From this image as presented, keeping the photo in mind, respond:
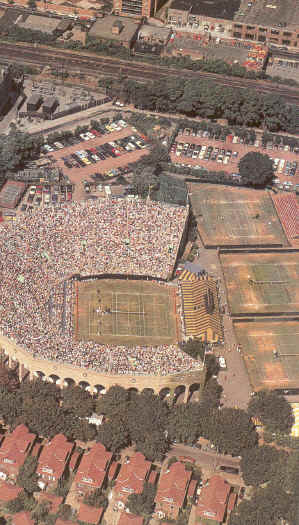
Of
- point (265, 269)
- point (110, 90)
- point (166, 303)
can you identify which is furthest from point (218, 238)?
point (110, 90)

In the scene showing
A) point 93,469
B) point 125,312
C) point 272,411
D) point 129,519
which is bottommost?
point 129,519

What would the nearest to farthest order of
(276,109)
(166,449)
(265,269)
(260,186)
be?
1. (166,449)
2. (265,269)
3. (260,186)
4. (276,109)

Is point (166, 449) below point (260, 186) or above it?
below

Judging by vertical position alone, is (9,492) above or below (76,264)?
below

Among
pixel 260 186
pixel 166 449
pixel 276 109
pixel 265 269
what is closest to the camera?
pixel 166 449

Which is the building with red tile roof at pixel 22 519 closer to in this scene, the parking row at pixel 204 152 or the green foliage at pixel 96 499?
the green foliage at pixel 96 499

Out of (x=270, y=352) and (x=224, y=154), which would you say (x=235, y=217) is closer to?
(x=224, y=154)

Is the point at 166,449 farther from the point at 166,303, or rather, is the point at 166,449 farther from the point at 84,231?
the point at 84,231

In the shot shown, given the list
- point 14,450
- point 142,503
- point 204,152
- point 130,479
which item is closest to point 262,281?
point 204,152
